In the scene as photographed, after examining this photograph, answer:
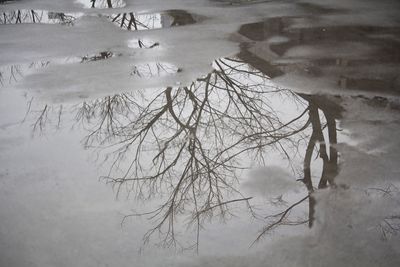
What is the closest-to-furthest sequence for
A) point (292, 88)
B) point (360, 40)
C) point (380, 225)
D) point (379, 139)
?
point (380, 225) < point (379, 139) < point (292, 88) < point (360, 40)

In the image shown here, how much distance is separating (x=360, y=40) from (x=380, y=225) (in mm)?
4184

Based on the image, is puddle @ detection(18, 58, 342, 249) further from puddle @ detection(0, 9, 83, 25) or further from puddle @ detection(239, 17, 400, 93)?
puddle @ detection(0, 9, 83, 25)

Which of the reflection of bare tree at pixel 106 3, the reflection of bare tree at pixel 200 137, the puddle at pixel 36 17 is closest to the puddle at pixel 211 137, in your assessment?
the reflection of bare tree at pixel 200 137

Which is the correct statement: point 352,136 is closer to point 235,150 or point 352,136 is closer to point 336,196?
point 336,196

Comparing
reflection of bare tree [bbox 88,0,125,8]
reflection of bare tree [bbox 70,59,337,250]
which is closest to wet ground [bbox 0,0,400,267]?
reflection of bare tree [bbox 70,59,337,250]

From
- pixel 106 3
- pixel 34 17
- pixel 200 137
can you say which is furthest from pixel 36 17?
pixel 200 137

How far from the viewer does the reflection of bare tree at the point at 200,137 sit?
3.41m

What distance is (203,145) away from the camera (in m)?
4.00

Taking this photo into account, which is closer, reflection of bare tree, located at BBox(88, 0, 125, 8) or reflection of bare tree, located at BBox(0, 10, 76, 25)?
reflection of bare tree, located at BBox(0, 10, 76, 25)

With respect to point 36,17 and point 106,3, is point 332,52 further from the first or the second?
point 36,17

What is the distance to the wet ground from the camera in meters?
2.90

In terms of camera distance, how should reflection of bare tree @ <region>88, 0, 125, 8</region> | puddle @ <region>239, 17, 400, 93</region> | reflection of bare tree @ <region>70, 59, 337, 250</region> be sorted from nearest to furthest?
reflection of bare tree @ <region>70, 59, 337, 250</region>, puddle @ <region>239, 17, 400, 93</region>, reflection of bare tree @ <region>88, 0, 125, 8</region>

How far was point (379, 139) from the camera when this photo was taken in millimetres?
3926

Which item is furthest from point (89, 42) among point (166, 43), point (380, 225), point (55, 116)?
point (380, 225)
